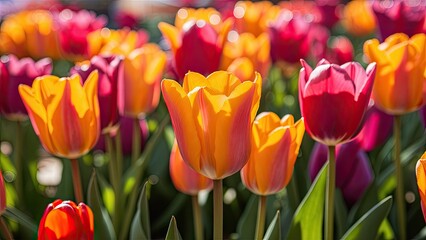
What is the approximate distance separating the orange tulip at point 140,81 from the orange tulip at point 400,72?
44cm

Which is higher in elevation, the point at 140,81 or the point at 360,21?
the point at 140,81

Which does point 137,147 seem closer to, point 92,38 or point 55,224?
point 92,38

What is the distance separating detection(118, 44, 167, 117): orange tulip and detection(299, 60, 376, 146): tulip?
468 mm

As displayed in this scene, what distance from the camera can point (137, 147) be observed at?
1.46m

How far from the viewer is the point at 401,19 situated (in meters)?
1.47

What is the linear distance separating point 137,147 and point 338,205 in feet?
1.53

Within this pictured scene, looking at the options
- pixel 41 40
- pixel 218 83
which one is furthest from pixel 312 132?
pixel 41 40

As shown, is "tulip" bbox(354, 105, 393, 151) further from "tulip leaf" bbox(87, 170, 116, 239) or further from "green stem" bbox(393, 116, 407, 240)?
"tulip leaf" bbox(87, 170, 116, 239)

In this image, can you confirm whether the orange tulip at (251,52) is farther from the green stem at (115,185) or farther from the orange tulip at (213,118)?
the orange tulip at (213,118)

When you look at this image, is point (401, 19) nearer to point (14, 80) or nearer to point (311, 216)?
point (311, 216)

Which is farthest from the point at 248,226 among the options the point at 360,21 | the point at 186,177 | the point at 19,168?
the point at 360,21

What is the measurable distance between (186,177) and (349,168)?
0.97 ft

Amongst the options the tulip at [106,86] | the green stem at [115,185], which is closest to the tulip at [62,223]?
the tulip at [106,86]

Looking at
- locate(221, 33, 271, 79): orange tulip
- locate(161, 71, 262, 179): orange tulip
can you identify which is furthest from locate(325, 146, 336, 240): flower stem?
locate(221, 33, 271, 79): orange tulip
